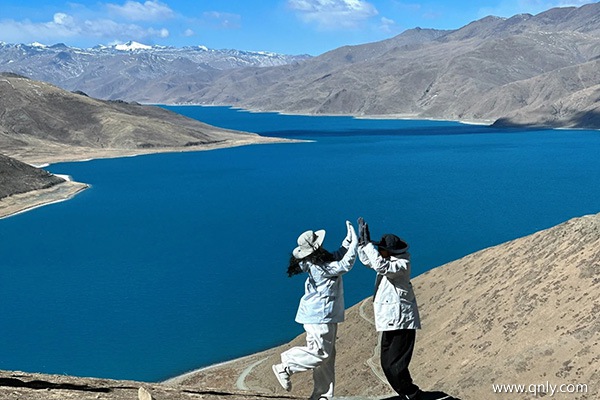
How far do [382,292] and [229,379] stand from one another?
1794 cm

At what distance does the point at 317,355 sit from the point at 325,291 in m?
0.94

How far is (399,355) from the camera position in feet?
32.6

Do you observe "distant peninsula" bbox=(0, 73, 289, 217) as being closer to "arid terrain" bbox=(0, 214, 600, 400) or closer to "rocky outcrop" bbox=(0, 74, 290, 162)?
"rocky outcrop" bbox=(0, 74, 290, 162)

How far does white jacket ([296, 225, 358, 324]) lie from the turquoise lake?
2207 centimetres

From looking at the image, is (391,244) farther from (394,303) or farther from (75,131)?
(75,131)

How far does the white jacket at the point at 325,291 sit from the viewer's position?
9.68 meters

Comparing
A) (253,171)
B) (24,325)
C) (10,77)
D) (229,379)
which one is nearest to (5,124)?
(10,77)

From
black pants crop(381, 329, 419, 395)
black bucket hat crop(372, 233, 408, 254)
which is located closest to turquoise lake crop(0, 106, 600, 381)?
black pants crop(381, 329, 419, 395)

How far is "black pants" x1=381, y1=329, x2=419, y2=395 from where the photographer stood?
389 inches

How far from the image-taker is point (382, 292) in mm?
9766

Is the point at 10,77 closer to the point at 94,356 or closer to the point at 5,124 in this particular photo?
the point at 5,124

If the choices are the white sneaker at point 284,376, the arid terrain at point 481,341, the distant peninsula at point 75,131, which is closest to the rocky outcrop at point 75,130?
the distant peninsula at point 75,131

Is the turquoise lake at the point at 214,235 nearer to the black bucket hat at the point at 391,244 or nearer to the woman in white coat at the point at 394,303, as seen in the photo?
the woman in white coat at the point at 394,303

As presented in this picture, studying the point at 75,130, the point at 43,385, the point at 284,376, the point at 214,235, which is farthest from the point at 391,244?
the point at 75,130
